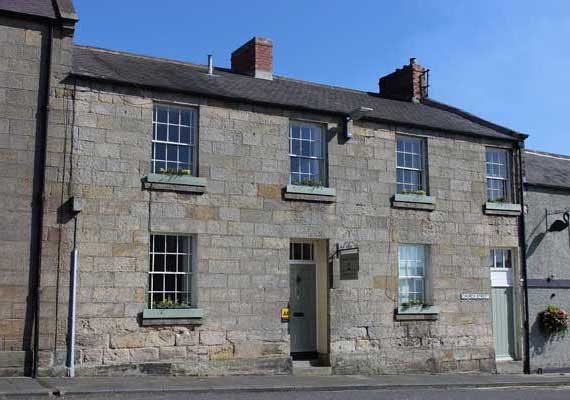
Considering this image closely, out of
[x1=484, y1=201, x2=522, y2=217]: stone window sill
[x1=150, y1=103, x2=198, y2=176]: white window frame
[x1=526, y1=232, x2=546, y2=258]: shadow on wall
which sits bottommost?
[x1=526, y1=232, x2=546, y2=258]: shadow on wall

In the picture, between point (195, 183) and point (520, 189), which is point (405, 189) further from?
point (195, 183)

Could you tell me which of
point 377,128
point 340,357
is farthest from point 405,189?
point 340,357

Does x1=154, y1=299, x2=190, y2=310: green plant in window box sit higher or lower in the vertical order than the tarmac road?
higher

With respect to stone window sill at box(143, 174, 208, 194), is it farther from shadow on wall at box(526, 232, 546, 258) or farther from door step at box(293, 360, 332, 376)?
shadow on wall at box(526, 232, 546, 258)

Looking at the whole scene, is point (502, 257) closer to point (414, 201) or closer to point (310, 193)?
point (414, 201)

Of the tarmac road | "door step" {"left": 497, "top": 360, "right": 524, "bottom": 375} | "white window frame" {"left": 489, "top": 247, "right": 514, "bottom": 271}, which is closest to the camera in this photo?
the tarmac road

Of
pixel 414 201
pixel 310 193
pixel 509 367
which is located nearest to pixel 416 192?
pixel 414 201

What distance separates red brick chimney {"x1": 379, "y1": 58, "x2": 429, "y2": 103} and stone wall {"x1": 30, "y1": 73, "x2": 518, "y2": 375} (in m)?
3.97

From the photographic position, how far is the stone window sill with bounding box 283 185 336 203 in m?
16.8

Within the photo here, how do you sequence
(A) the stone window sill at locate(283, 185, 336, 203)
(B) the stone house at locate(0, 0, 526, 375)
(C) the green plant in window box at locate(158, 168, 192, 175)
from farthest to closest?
(A) the stone window sill at locate(283, 185, 336, 203)
(C) the green plant in window box at locate(158, 168, 192, 175)
(B) the stone house at locate(0, 0, 526, 375)

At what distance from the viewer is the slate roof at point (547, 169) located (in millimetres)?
20734

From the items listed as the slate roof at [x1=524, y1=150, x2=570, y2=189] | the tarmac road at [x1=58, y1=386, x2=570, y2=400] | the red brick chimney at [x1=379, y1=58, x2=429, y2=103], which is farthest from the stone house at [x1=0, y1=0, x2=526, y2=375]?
the red brick chimney at [x1=379, y1=58, x2=429, y2=103]

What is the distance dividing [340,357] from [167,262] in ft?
14.8

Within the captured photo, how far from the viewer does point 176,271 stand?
616 inches
